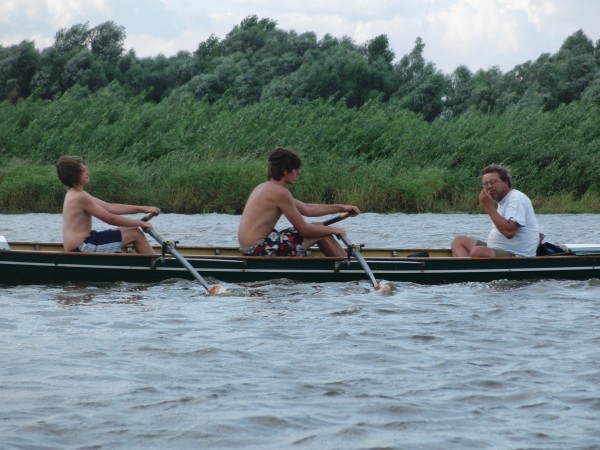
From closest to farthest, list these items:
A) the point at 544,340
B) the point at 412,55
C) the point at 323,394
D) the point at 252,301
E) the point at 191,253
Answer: the point at 323,394, the point at 544,340, the point at 252,301, the point at 191,253, the point at 412,55

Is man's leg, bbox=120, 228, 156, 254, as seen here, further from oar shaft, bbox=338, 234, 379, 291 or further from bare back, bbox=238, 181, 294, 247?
oar shaft, bbox=338, 234, 379, 291

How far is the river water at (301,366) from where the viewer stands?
5.17m

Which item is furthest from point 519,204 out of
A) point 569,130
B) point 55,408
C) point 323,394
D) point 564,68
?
point 564,68

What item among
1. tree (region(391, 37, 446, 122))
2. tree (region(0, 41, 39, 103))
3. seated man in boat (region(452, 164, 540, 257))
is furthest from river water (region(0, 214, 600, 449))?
tree (region(0, 41, 39, 103))

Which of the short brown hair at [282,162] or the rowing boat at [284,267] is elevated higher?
the short brown hair at [282,162]

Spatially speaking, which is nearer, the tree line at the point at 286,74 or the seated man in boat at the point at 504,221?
the seated man in boat at the point at 504,221

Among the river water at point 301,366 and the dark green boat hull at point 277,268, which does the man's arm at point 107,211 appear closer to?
the dark green boat hull at point 277,268

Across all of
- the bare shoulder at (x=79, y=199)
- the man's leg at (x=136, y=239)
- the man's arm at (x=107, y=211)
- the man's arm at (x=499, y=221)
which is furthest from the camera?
the man's leg at (x=136, y=239)

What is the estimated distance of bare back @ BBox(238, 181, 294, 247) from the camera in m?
10.1

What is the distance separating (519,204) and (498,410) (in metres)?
4.74

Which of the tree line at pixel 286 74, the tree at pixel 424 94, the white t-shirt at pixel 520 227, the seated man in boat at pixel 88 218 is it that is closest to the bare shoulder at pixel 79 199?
the seated man in boat at pixel 88 218

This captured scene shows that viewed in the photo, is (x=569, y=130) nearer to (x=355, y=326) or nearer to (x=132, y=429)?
(x=355, y=326)

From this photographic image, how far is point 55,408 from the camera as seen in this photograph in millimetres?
5523

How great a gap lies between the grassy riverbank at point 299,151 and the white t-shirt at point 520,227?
14.6 metres
